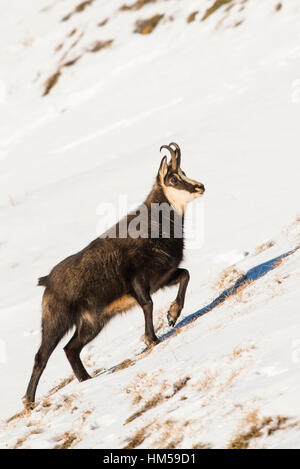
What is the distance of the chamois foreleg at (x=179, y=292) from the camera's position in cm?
1058

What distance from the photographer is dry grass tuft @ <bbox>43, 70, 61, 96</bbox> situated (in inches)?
1850

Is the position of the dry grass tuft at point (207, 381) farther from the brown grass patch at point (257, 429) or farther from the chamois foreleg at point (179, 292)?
the chamois foreleg at point (179, 292)

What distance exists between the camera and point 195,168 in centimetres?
2530

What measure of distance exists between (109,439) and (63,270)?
4.16m

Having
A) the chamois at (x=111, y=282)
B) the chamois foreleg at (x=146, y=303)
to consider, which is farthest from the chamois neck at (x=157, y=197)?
the chamois foreleg at (x=146, y=303)

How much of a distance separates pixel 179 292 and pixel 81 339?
1.76 metres

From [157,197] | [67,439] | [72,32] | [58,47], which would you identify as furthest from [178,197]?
[72,32]

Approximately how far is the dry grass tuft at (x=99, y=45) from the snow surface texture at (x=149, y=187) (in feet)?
1.56

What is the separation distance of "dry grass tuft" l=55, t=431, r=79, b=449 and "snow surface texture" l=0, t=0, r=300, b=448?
2 cm

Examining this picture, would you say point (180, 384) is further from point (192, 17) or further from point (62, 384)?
point (192, 17)

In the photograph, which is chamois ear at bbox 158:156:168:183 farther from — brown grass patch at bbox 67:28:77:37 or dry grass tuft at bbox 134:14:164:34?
brown grass patch at bbox 67:28:77:37

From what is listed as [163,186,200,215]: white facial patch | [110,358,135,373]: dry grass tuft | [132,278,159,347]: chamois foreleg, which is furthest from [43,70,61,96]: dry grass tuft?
[110,358,135,373]: dry grass tuft

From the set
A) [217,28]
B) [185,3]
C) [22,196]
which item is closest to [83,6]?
[185,3]
